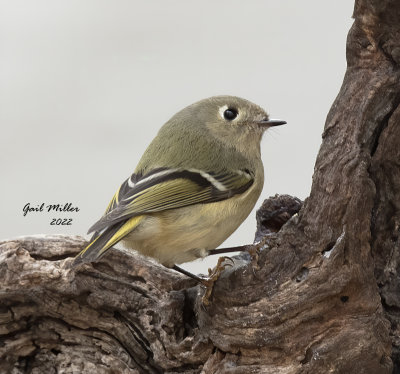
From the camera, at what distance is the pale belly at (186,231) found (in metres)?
1.74

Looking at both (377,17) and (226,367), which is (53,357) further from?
(377,17)

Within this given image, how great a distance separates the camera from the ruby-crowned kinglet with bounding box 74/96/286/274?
1.72 metres

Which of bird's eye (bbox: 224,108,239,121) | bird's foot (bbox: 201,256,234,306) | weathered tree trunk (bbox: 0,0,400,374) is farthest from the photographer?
bird's eye (bbox: 224,108,239,121)

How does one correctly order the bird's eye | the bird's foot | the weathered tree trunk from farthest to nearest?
the bird's eye → the bird's foot → the weathered tree trunk

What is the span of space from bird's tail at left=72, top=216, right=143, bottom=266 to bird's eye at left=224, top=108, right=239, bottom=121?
0.58 m

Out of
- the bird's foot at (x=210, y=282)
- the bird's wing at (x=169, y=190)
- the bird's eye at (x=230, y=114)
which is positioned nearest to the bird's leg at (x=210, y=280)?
the bird's foot at (x=210, y=282)

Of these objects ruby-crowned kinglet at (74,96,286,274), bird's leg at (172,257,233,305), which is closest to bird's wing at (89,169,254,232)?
ruby-crowned kinglet at (74,96,286,274)

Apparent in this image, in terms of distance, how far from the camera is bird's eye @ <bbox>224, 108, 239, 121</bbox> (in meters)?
2.13

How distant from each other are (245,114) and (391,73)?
2.32ft

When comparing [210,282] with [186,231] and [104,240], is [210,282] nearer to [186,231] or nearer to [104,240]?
[186,231]

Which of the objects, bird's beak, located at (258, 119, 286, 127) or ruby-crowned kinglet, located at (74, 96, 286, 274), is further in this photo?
bird's beak, located at (258, 119, 286, 127)

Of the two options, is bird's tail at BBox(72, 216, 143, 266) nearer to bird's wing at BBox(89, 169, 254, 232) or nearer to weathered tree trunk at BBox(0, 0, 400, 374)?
bird's wing at BBox(89, 169, 254, 232)

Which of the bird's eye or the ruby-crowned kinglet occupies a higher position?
the bird's eye

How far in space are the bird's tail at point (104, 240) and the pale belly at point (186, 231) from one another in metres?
0.04
